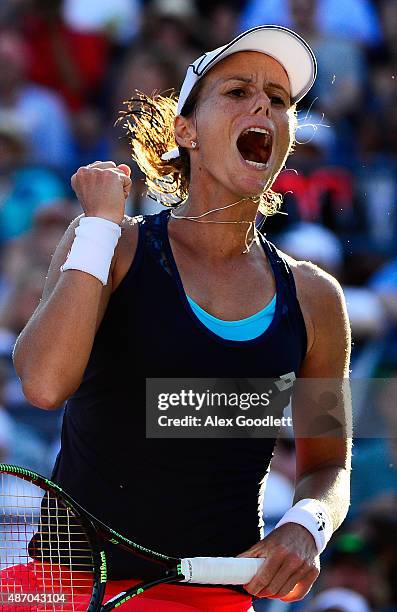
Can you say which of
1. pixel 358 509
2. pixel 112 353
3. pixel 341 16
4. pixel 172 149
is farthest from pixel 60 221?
pixel 112 353

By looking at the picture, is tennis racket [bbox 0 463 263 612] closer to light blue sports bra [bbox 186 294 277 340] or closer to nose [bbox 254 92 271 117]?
light blue sports bra [bbox 186 294 277 340]

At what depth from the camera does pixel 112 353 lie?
3197 mm

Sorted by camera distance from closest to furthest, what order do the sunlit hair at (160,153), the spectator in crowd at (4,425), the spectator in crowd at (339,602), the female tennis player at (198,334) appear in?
the female tennis player at (198,334) → the sunlit hair at (160,153) → the spectator in crowd at (339,602) → the spectator in crowd at (4,425)

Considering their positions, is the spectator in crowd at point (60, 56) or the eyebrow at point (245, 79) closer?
the eyebrow at point (245, 79)

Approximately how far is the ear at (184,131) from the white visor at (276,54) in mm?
27

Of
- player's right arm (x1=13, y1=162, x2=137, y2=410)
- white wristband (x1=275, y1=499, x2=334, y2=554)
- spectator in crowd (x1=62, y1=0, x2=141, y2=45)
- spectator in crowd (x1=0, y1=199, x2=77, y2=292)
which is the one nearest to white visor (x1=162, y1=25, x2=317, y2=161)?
player's right arm (x1=13, y1=162, x2=137, y2=410)

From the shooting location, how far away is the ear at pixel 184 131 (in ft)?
11.5

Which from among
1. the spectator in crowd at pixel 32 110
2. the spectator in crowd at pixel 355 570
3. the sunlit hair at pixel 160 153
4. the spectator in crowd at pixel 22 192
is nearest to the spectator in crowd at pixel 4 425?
the spectator in crowd at pixel 22 192

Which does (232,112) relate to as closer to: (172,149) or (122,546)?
(172,149)

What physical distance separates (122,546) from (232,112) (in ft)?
3.78

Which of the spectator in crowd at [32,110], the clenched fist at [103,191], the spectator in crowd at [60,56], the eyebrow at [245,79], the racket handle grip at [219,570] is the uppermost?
the spectator in crowd at [60,56]

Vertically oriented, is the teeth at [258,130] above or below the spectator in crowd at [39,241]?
below

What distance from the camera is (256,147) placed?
11.1 feet

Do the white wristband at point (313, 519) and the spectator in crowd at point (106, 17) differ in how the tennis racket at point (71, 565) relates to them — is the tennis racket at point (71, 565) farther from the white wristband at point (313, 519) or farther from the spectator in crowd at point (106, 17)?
the spectator in crowd at point (106, 17)
